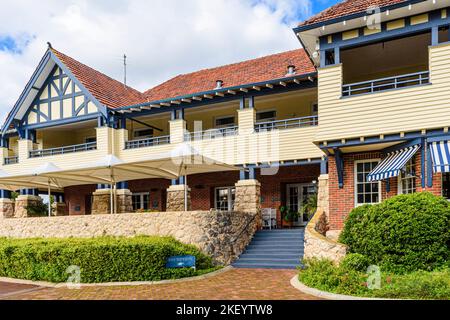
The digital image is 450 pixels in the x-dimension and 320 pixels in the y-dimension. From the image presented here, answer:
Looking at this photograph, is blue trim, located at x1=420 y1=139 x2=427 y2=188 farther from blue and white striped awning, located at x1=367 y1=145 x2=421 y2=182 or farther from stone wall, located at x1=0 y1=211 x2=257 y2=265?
stone wall, located at x1=0 y1=211 x2=257 y2=265

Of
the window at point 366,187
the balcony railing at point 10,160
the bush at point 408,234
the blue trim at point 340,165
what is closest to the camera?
the bush at point 408,234

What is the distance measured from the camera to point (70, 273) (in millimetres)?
12102

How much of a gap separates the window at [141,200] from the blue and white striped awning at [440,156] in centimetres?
1563

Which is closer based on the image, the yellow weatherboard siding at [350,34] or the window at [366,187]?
the yellow weatherboard siding at [350,34]

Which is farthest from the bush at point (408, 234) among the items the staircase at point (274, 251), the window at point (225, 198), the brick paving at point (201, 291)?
the window at point (225, 198)

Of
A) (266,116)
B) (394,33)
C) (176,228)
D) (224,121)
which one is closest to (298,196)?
(266,116)

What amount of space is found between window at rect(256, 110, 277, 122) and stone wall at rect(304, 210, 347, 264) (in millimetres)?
7957

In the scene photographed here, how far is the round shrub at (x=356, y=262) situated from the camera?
10750mm

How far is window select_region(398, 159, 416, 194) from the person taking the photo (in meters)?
13.3

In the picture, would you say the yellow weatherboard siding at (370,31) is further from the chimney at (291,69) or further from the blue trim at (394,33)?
the chimney at (291,69)

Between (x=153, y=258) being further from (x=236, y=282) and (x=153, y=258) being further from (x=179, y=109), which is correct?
(x=179, y=109)

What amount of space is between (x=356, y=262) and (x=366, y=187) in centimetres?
428
